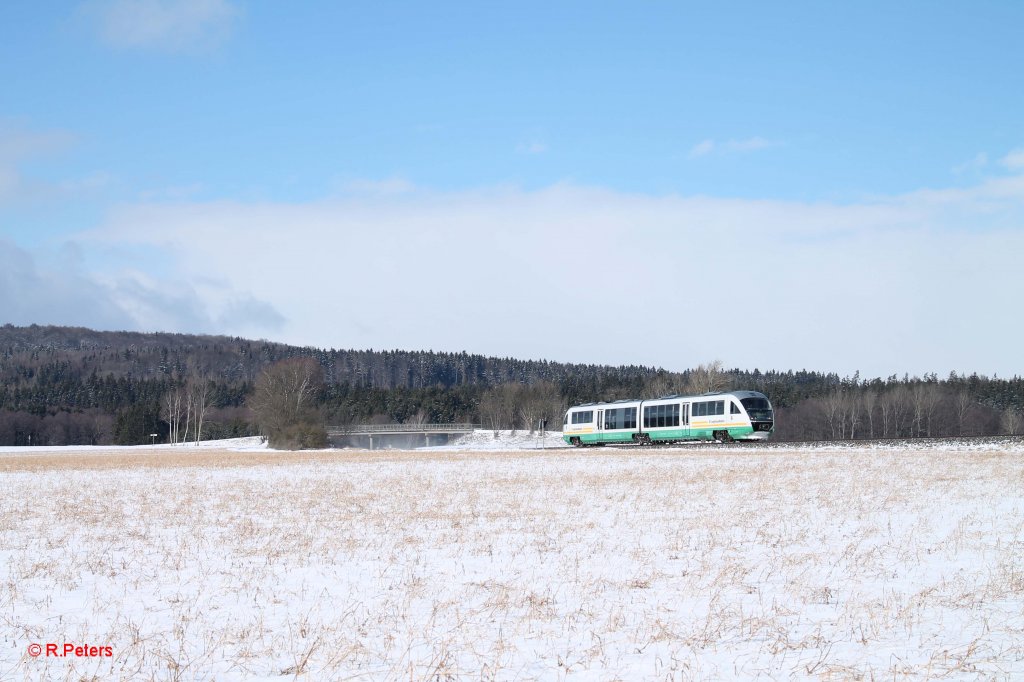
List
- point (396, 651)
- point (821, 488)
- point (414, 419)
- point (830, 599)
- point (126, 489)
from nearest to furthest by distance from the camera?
point (396, 651), point (830, 599), point (821, 488), point (126, 489), point (414, 419)

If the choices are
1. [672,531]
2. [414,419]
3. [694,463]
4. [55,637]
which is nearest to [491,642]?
[55,637]

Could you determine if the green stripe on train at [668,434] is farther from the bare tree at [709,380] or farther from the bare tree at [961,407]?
the bare tree at [961,407]

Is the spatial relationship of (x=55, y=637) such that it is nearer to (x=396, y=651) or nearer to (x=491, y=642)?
(x=396, y=651)

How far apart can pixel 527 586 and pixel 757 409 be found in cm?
4641

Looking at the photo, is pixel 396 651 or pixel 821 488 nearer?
pixel 396 651

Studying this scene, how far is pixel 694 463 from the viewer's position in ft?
119

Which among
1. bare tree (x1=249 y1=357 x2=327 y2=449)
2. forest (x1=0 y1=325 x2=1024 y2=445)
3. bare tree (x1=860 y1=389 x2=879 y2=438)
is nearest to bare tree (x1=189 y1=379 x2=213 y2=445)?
forest (x1=0 y1=325 x2=1024 y2=445)

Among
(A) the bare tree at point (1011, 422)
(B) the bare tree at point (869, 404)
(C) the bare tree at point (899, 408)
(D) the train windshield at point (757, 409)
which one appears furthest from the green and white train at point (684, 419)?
(A) the bare tree at point (1011, 422)

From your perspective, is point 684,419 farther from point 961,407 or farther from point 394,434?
point 961,407

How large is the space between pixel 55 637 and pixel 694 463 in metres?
30.1

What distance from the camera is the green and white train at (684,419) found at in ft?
180

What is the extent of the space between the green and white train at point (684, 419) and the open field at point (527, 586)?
32464 millimetres

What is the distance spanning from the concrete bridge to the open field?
288ft

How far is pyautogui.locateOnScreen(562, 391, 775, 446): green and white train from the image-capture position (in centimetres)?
5478
